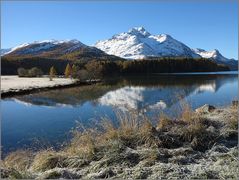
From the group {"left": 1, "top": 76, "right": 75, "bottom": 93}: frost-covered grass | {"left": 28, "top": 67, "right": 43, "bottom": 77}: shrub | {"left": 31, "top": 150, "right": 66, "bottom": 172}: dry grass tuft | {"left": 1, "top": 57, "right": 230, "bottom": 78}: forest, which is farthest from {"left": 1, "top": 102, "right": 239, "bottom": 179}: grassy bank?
{"left": 1, "top": 57, "right": 230, "bottom": 78}: forest

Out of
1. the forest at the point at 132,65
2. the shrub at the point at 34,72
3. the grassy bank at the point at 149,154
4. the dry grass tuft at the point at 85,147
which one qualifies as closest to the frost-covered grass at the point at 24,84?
the shrub at the point at 34,72

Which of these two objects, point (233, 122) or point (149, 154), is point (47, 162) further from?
point (233, 122)

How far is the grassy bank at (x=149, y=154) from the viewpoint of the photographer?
4.69 metres

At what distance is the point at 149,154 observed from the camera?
208 inches

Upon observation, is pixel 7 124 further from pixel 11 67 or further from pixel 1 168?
pixel 11 67

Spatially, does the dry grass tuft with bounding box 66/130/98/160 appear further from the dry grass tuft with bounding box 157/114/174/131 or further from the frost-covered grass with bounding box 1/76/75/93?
the frost-covered grass with bounding box 1/76/75/93

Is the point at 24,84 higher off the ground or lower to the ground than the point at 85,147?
lower

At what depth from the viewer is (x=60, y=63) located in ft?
468

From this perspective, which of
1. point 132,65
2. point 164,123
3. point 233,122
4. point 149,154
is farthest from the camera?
point 132,65

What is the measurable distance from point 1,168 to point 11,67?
410 ft

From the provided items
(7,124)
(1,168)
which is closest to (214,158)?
(1,168)

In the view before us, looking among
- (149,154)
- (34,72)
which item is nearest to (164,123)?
(149,154)

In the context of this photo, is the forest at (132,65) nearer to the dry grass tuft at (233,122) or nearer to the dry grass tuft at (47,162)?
the dry grass tuft at (233,122)

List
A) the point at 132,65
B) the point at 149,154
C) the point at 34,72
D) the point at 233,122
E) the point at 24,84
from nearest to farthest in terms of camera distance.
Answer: the point at 149,154 < the point at 233,122 < the point at 24,84 < the point at 34,72 < the point at 132,65
